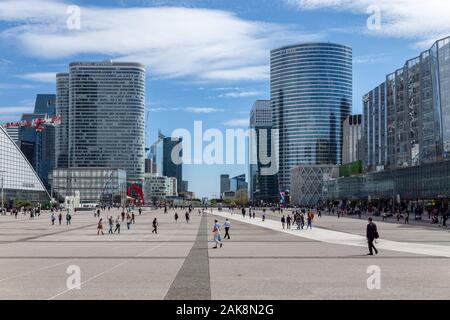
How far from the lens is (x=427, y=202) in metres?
126

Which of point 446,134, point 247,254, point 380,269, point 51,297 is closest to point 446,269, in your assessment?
point 380,269

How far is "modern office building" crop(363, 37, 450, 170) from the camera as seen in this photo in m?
115

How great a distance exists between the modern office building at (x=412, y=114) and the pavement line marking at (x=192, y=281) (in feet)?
319

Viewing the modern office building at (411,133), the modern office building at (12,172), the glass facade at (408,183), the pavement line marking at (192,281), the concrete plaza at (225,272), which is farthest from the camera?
the modern office building at (12,172)

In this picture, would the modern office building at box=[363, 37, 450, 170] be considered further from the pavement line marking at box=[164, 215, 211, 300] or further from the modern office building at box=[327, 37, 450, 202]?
the pavement line marking at box=[164, 215, 211, 300]

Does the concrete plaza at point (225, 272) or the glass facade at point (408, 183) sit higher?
the glass facade at point (408, 183)

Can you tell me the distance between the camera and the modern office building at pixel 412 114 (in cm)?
11544

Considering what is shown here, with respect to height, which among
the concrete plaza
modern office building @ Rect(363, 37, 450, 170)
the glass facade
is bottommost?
the concrete plaza

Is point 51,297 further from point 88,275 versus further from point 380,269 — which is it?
point 380,269

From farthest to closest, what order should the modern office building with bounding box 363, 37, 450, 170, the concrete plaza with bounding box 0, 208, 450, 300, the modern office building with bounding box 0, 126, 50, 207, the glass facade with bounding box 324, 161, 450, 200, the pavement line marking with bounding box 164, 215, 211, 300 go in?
1. the modern office building with bounding box 0, 126, 50, 207
2. the modern office building with bounding box 363, 37, 450, 170
3. the glass facade with bounding box 324, 161, 450, 200
4. the concrete plaza with bounding box 0, 208, 450, 300
5. the pavement line marking with bounding box 164, 215, 211, 300

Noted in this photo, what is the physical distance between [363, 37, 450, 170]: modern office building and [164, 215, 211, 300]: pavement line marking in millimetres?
97301

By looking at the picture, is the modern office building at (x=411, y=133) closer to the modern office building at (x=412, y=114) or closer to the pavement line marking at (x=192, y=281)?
the modern office building at (x=412, y=114)

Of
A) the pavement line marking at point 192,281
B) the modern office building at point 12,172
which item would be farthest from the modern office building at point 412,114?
the modern office building at point 12,172

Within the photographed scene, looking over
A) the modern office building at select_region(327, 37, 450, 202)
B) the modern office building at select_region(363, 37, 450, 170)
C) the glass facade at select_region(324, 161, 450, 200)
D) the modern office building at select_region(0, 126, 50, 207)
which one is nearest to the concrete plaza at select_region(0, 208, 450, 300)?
the modern office building at select_region(327, 37, 450, 202)
